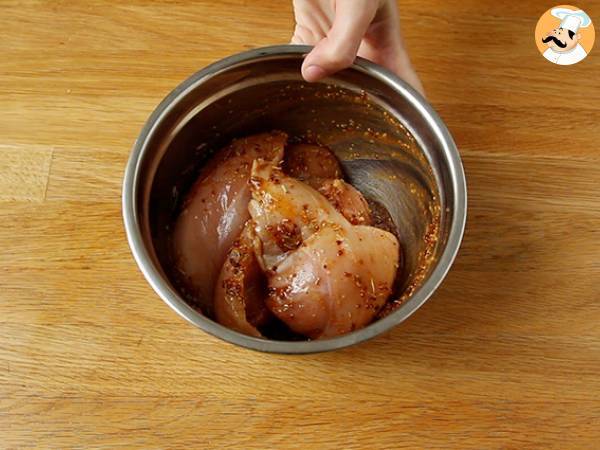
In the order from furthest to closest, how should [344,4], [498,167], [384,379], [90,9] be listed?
1. [90,9]
2. [498,167]
3. [384,379]
4. [344,4]

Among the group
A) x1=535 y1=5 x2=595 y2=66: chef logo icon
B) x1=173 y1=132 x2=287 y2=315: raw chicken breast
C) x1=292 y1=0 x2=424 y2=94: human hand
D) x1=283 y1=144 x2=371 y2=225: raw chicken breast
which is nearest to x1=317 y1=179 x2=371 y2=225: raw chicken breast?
x1=283 y1=144 x2=371 y2=225: raw chicken breast

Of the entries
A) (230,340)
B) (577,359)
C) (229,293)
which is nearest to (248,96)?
(229,293)

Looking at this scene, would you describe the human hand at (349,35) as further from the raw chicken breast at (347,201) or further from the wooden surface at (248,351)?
the raw chicken breast at (347,201)

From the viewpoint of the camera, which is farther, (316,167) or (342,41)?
(316,167)

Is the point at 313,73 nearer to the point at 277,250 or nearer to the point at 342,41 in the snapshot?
the point at 342,41

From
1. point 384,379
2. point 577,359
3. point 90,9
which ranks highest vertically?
point 90,9

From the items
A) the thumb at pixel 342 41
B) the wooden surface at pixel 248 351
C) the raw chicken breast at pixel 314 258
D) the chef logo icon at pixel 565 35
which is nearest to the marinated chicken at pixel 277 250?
the raw chicken breast at pixel 314 258

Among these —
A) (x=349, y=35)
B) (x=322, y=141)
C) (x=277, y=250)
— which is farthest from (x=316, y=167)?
(x=349, y=35)

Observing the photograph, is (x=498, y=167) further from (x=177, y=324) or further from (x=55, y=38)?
(x=55, y=38)
